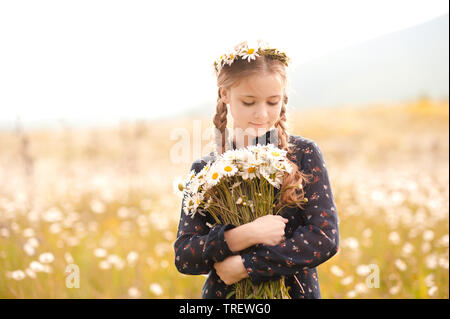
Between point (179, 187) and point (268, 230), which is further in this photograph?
point (179, 187)

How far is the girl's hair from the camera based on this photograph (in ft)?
6.19

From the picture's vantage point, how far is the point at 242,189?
6.23 feet

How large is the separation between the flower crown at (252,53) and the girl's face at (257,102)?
0.13 metres

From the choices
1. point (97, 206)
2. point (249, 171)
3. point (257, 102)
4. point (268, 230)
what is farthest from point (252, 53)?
point (97, 206)

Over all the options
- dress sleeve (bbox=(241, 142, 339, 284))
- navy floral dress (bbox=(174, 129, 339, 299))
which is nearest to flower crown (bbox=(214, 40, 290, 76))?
navy floral dress (bbox=(174, 129, 339, 299))

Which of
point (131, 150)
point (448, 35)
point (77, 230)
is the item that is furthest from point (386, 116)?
point (77, 230)

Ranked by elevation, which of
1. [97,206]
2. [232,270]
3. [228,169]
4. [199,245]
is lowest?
[97,206]

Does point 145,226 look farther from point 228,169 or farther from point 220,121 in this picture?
point 228,169

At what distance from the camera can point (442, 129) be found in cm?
1017

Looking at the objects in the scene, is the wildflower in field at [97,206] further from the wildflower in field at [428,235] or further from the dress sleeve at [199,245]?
the wildflower in field at [428,235]

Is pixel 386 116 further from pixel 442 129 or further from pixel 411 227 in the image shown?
pixel 411 227

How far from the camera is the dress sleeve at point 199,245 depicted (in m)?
1.86

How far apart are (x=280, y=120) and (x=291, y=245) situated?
0.72 m
